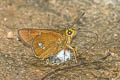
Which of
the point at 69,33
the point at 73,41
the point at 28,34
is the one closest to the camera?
the point at 28,34

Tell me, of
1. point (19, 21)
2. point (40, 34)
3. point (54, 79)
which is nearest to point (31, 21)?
point (19, 21)

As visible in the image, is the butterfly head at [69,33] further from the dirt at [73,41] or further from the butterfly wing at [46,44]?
the dirt at [73,41]

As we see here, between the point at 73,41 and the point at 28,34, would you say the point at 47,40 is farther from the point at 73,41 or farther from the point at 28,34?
the point at 73,41

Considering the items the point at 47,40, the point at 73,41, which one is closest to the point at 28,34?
the point at 47,40

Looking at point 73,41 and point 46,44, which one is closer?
point 46,44

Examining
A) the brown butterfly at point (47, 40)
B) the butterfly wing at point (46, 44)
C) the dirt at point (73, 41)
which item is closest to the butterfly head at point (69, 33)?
the brown butterfly at point (47, 40)

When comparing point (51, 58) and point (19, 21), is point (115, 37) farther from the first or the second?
point (19, 21)

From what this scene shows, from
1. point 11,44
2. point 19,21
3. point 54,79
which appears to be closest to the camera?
point 54,79

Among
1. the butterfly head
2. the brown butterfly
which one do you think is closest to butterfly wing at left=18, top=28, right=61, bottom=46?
the brown butterfly
